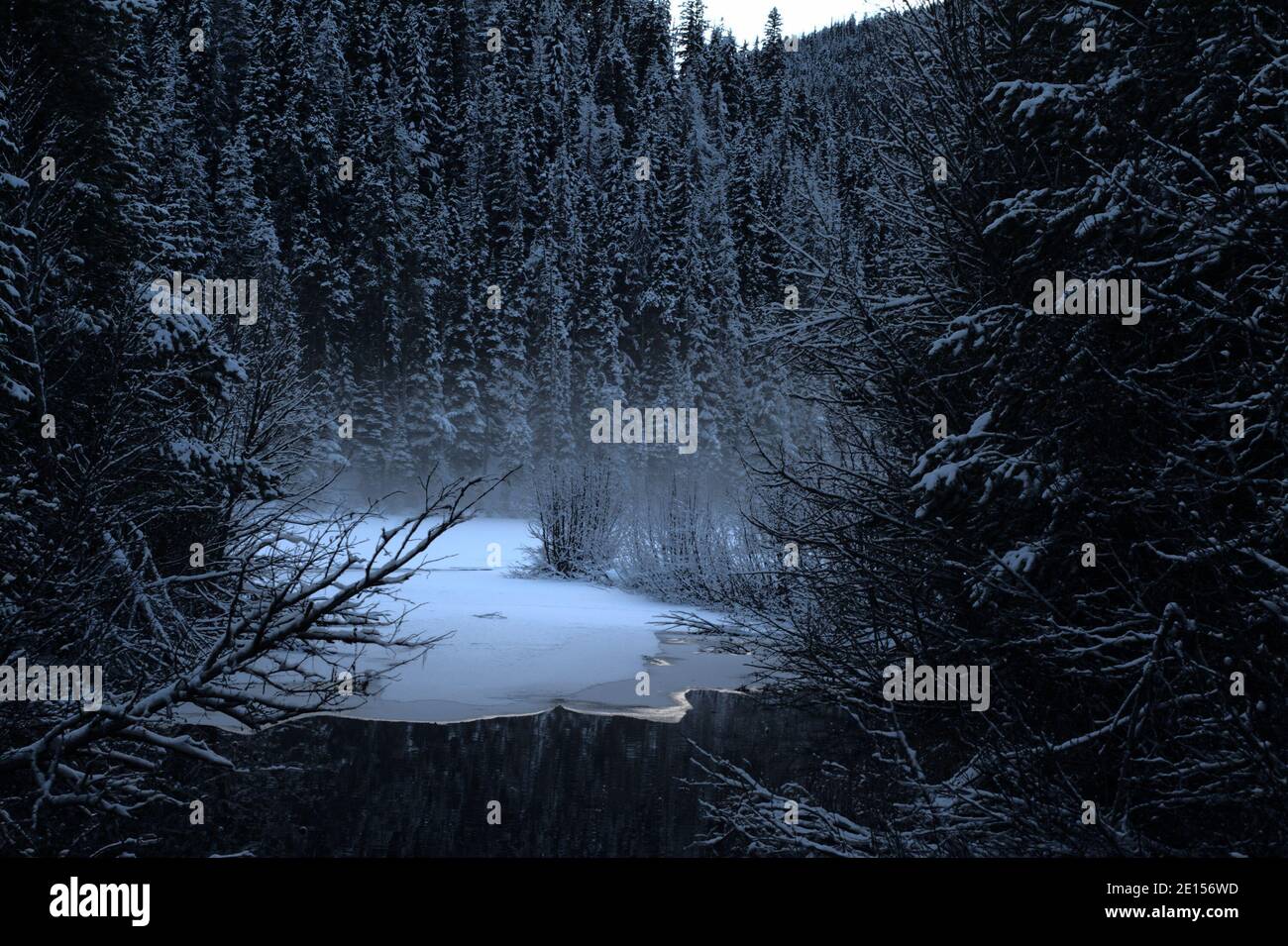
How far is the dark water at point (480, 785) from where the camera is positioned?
25.9 ft

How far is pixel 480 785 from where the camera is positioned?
9.50 m

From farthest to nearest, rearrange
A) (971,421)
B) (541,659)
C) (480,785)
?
(541,659) → (480,785) → (971,421)

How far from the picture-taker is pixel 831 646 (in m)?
7.77

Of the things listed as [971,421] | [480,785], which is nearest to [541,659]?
[480,785]

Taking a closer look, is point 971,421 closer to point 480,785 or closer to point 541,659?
point 480,785

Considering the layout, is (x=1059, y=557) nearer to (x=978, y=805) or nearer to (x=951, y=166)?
(x=978, y=805)

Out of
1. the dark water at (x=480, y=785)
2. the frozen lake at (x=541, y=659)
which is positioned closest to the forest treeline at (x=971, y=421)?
the dark water at (x=480, y=785)

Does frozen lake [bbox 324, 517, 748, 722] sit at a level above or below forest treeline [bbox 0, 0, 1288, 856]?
below

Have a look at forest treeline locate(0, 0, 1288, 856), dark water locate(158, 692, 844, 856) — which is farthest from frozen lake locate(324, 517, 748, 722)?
forest treeline locate(0, 0, 1288, 856)

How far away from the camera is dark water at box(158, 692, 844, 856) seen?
7898 millimetres

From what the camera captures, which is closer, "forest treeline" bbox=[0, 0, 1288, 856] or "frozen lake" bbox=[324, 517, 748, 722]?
"forest treeline" bbox=[0, 0, 1288, 856]

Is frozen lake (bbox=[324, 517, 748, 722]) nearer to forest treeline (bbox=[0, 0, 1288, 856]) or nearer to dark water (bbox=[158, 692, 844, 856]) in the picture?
dark water (bbox=[158, 692, 844, 856])

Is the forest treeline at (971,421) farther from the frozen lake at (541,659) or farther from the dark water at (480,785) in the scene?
the frozen lake at (541,659)
